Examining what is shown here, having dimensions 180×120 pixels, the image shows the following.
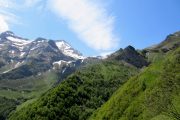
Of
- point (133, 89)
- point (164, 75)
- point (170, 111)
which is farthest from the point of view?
point (133, 89)

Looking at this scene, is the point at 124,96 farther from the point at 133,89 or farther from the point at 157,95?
the point at 157,95

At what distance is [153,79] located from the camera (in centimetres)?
18975

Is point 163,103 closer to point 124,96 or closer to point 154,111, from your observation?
point 154,111

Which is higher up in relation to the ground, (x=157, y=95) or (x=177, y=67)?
(x=177, y=67)

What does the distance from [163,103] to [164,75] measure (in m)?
5.34

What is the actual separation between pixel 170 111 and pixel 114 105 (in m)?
140

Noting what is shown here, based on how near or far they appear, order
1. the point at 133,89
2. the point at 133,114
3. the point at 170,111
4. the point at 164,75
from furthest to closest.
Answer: the point at 133,89
the point at 133,114
the point at 164,75
the point at 170,111

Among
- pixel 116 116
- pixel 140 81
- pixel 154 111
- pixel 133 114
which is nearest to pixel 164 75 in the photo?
pixel 154 111

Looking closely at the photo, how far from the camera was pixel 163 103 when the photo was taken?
60.6 m

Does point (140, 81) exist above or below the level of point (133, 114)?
above

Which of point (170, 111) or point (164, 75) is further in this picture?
point (164, 75)

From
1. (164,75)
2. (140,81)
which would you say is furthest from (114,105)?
(164,75)

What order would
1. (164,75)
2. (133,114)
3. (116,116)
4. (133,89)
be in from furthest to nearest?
1. (133,89)
2. (116,116)
3. (133,114)
4. (164,75)

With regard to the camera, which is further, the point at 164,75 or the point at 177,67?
the point at 177,67
